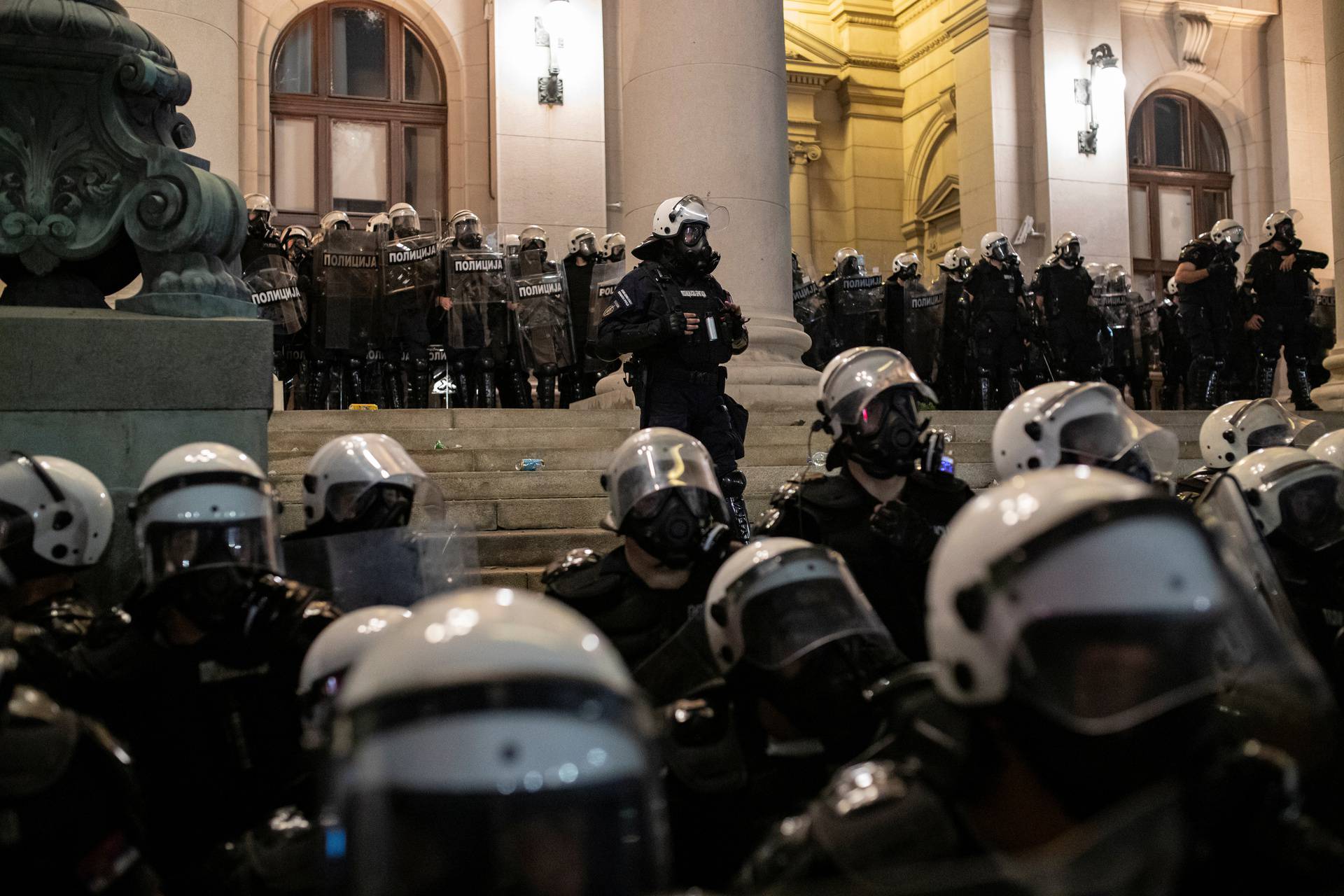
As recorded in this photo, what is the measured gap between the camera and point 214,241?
17.7 ft

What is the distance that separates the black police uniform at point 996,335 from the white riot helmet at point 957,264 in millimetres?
620

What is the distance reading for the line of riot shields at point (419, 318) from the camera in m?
11.1

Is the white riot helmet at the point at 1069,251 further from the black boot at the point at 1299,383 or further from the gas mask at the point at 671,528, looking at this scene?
the gas mask at the point at 671,528

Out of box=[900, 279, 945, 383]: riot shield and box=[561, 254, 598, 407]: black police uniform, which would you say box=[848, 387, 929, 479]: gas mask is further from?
box=[900, 279, 945, 383]: riot shield

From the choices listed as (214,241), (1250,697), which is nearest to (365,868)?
(1250,697)

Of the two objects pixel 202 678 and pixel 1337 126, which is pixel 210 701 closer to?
pixel 202 678

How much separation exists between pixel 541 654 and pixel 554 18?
48.4 ft

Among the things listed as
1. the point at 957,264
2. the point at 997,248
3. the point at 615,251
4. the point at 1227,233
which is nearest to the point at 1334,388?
the point at 1227,233

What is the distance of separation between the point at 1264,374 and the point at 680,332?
8232 millimetres

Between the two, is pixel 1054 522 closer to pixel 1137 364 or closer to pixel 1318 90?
pixel 1137 364

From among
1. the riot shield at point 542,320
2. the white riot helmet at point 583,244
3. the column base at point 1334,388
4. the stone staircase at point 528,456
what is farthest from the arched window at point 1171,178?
the riot shield at point 542,320

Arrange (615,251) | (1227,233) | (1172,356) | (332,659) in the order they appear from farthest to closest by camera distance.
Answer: (1172,356), (1227,233), (615,251), (332,659)

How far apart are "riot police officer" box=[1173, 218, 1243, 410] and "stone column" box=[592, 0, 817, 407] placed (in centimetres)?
456

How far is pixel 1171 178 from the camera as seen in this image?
20.9 m
